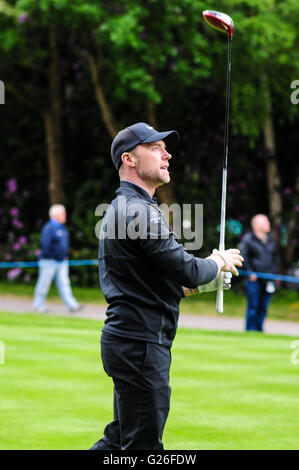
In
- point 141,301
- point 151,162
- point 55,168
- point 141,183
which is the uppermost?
point 151,162

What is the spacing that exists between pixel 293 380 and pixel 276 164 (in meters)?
14.1

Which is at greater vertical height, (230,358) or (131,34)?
(131,34)

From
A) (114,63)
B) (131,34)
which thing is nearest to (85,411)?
(131,34)

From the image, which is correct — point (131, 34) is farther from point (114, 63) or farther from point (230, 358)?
point (230, 358)

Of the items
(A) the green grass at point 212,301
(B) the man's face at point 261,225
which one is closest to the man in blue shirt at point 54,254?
(A) the green grass at point 212,301

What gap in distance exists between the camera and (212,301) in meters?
20.5

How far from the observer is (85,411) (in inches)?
292

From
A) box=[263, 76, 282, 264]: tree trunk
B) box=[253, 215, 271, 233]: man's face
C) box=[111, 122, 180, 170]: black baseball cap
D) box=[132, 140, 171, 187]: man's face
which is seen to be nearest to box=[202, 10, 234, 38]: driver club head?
box=[111, 122, 180, 170]: black baseball cap

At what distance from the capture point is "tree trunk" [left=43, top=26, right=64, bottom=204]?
23531 mm

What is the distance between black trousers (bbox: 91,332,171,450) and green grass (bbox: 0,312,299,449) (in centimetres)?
175

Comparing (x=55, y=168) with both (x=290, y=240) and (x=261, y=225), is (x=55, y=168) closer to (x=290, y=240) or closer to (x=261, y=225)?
(x=290, y=240)

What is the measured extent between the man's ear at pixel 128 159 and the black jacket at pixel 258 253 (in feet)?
33.7

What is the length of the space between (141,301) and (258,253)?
1062cm

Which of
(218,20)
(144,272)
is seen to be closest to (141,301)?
(144,272)
